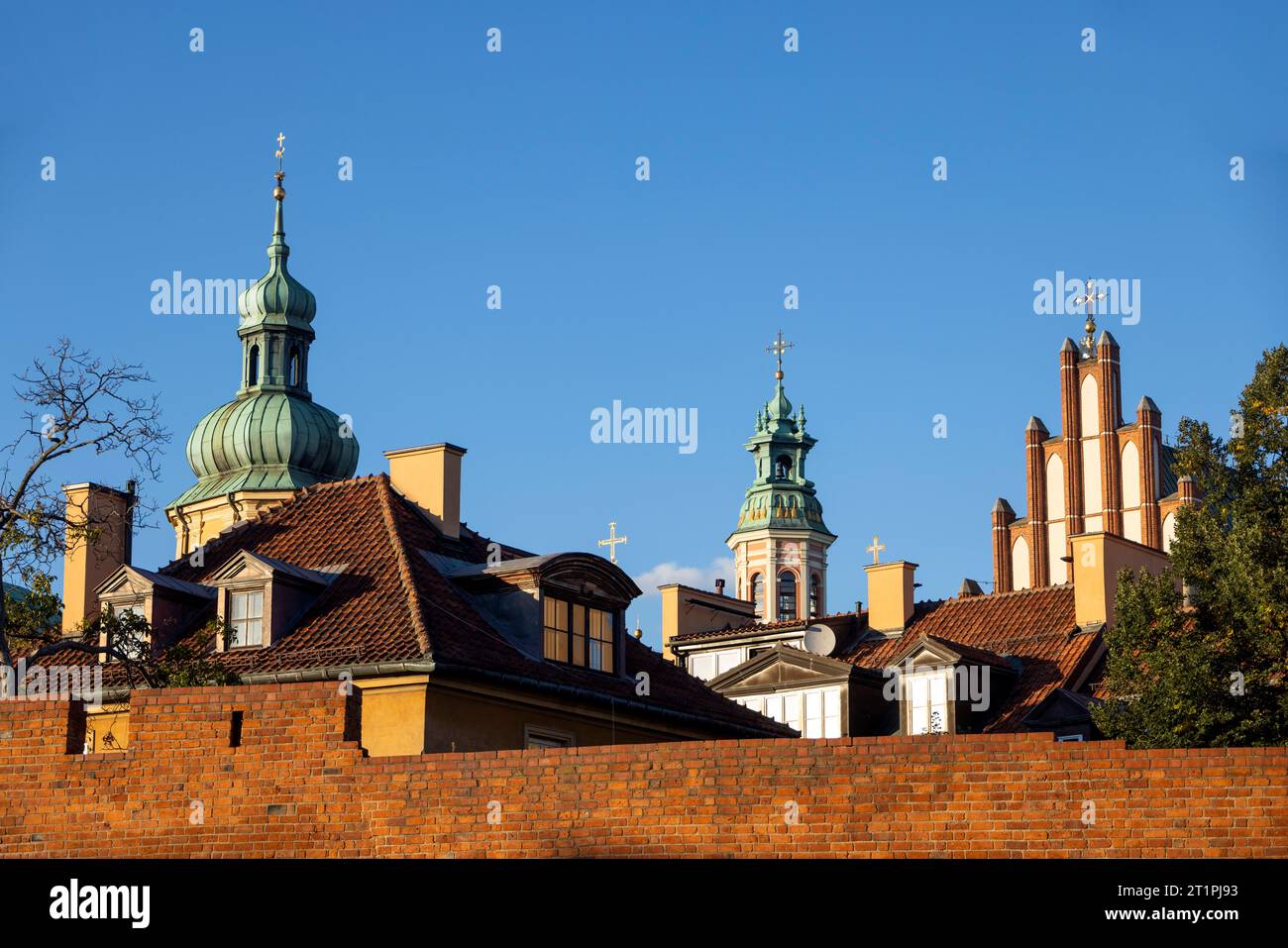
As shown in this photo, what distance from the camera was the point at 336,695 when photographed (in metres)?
21.2

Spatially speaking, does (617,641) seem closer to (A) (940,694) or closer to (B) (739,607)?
(A) (940,694)

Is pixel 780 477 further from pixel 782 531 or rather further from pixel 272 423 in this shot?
pixel 272 423

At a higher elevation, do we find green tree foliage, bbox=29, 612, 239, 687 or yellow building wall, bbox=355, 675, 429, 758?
green tree foliage, bbox=29, 612, 239, 687

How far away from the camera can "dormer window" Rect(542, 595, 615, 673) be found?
32812 millimetres

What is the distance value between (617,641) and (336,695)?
1330 centimetres

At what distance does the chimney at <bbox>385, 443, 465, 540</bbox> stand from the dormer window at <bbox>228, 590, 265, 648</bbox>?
458 cm

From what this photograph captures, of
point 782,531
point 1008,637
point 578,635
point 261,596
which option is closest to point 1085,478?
point 782,531

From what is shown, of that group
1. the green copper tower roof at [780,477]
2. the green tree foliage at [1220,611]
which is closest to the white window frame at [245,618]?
the green tree foliage at [1220,611]

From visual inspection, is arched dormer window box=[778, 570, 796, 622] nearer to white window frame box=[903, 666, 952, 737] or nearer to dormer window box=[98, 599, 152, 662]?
white window frame box=[903, 666, 952, 737]

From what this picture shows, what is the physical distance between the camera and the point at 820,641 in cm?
4606

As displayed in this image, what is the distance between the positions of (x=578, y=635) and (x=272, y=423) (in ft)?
117

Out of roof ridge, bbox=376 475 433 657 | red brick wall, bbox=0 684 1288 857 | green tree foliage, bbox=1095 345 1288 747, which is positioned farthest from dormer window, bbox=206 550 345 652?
green tree foliage, bbox=1095 345 1288 747
